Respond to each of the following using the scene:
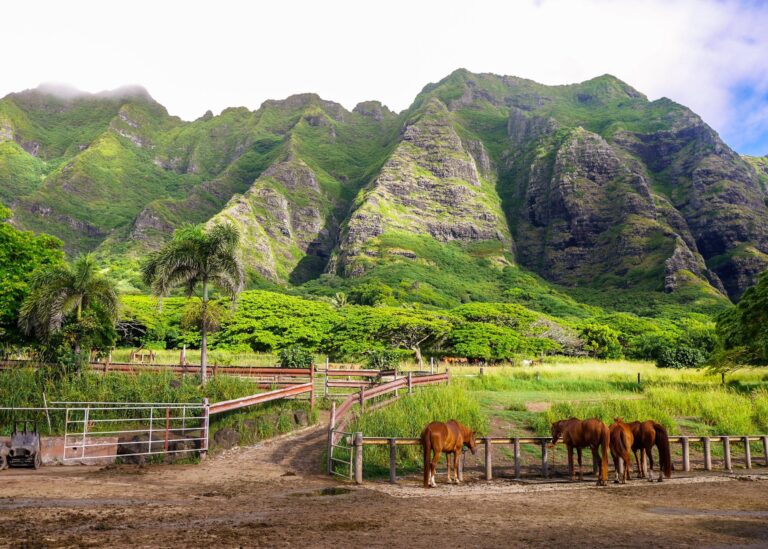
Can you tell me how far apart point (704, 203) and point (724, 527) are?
21113cm

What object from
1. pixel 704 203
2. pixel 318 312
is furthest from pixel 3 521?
pixel 704 203

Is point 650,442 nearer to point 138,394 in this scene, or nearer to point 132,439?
point 132,439

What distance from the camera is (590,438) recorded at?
13812mm

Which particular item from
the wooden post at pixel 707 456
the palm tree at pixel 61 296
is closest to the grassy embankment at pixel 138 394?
the palm tree at pixel 61 296

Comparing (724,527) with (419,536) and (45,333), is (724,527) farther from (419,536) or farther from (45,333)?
(45,333)

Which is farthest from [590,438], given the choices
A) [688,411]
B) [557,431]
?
[688,411]

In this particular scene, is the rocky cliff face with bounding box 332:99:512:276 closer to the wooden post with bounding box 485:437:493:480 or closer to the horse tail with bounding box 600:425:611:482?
the wooden post with bounding box 485:437:493:480

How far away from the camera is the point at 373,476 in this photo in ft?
47.6

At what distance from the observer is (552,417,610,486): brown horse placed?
43.4ft

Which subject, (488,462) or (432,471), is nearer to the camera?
(432,471)

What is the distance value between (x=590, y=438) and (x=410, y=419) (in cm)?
639

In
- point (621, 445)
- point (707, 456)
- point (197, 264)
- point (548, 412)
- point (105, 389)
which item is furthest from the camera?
point (197, 264)

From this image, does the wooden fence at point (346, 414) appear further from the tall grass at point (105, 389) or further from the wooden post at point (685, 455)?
the wooden post at point (685, 455)

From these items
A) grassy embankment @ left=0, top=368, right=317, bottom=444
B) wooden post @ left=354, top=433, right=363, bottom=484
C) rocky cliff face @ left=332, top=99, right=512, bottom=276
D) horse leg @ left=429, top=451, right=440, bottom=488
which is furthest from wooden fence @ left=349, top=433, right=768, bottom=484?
rocky cliff face @ left=332, top=99, right=512, bottom=276
